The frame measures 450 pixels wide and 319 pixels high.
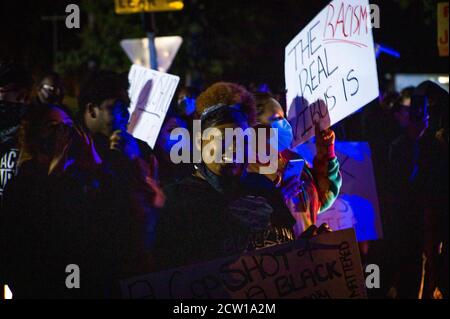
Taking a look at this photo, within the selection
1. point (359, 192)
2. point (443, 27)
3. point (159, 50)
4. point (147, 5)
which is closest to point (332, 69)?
point (359, 192)

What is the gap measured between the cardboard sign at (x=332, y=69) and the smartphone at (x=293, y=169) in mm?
128

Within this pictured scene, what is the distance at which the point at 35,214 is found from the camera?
3693 millimetres

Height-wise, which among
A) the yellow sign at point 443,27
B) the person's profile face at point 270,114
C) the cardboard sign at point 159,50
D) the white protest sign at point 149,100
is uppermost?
the cardboard sign at point 159,50

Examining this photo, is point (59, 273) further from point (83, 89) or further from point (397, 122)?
point (397, 122)

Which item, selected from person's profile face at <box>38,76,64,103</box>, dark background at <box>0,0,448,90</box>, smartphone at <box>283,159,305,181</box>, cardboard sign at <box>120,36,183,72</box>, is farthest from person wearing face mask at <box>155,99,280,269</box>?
dark background at <box>0,0,448,90</box>

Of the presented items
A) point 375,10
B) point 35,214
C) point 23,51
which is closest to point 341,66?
point 375,10

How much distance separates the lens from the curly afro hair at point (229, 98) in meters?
3.59

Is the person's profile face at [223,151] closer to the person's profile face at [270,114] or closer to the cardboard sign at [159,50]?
the person's profile face at [270,114]

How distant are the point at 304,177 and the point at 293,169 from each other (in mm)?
79

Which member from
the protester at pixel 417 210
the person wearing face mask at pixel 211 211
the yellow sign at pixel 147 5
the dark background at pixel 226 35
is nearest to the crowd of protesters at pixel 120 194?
the person wearing face mask at pixel 211 211

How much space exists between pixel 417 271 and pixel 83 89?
10.1 ft

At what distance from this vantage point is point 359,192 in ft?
17.2

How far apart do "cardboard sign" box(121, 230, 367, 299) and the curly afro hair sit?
797 millimetres

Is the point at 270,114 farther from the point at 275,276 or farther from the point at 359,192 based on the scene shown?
the point at 275,276
